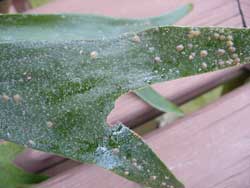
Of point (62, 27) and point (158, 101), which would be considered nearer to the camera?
point (62, 27)

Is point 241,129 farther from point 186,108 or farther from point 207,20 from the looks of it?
point 186,108

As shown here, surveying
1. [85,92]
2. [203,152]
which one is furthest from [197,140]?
[85,92]

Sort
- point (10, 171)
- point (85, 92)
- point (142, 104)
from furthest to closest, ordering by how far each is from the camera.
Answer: point (142, 104), point (10, 171), point (85, 92)

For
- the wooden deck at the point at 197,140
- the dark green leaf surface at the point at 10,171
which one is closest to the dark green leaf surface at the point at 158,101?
the wooden deck at the point at 197,140

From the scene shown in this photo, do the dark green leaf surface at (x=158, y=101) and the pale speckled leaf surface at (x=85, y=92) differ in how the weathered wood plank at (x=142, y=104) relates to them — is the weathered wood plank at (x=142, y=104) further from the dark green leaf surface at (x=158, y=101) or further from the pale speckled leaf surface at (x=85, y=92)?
the pale speckled leaf surface at (x=85, y=92)

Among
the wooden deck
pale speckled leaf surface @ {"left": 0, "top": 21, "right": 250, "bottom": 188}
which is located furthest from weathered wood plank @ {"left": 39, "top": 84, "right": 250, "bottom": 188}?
pale speckled leaf surface @ {"left": 0, "top": 21, "right": 250, "bottom": 188}

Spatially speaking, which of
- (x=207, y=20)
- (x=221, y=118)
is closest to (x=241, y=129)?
(x=221, y=118)

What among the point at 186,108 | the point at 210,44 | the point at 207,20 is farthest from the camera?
the point at 186,108

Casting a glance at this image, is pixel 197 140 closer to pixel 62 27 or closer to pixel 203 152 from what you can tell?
pixel 203 152
